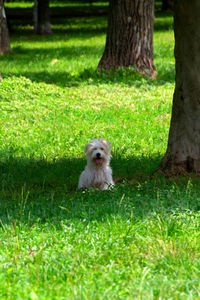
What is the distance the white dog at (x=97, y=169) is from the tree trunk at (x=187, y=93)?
3.20ft

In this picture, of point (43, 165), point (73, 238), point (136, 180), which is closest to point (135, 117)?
point (43, 165)

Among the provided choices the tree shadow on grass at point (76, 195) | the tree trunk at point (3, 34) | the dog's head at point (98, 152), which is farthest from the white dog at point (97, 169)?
the tree trunk at point (3, 34)

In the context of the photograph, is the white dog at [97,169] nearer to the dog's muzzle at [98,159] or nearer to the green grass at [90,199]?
the dog's muzzle at [98,159]

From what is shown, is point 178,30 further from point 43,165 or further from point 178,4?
point 43,165

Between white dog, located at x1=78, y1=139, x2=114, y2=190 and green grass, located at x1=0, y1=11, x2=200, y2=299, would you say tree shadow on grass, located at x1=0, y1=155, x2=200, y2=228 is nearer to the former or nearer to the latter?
green grass, located at x1=0, y1=11, x2=200, y2=299

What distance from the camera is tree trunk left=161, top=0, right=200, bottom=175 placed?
8.88 m

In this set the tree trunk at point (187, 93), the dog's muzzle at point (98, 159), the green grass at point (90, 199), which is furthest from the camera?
the dog's muzzle at point (98, 159)

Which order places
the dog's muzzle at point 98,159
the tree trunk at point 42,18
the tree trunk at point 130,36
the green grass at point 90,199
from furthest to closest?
the tree trunk at point 42,18
the tree trunk at point 130,36
the dog's muzzle at point 98,159
the green grass at point 90,199

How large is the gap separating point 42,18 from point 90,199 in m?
28.5

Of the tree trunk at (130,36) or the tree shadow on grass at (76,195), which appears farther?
the tree trunk at (130,36)

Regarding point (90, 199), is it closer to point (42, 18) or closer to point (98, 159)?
point (98, 159)

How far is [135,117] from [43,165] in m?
3.79

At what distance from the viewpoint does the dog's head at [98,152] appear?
9077mm

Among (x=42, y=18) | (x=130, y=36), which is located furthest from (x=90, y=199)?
(x=42, y=18)
